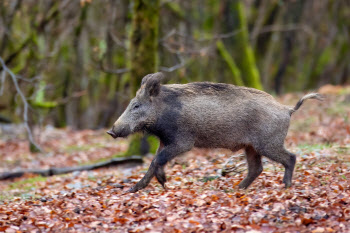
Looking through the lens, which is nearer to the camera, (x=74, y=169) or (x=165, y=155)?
(x=165, y=155)

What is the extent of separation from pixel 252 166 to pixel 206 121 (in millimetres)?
1173

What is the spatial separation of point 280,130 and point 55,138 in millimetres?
14007

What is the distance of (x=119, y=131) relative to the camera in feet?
25.2

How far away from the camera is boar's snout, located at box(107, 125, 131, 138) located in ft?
24.9

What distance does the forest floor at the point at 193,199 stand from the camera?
6.29 metres

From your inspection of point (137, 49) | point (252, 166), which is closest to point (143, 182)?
point (252, 166)

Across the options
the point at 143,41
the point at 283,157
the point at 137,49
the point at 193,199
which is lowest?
the point at 193,199

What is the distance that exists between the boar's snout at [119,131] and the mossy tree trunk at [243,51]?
11153mm

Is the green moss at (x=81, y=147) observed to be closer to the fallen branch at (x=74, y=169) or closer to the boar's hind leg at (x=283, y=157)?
the fallen branch at (x=74, y=169)

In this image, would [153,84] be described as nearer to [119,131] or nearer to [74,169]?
[119,131]

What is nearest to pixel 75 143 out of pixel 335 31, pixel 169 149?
pixel 169 149

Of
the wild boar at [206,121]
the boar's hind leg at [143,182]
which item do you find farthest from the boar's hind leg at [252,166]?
the boar's hind leg at [143,182]

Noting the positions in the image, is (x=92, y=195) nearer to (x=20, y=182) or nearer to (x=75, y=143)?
(x=20, y=182)

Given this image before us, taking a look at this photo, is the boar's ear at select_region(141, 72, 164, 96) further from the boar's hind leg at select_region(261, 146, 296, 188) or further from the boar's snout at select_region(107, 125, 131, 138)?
the boar's hind leg at select_region(261, 146, 296, 188)
